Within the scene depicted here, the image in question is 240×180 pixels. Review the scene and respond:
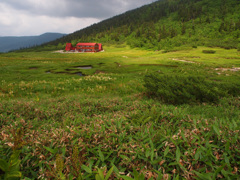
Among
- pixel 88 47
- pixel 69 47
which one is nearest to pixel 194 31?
pixel 88 47

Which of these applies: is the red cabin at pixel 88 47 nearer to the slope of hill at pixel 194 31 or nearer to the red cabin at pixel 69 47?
the red cabin at pixel 69 47

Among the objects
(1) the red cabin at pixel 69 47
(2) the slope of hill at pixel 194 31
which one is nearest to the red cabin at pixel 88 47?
(1) the red cabin at pixel 69 47

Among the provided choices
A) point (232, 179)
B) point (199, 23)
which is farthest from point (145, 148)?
point (199, 23)

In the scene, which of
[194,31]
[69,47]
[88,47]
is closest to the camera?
[194,31]

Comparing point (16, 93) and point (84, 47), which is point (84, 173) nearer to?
point (16, 93)

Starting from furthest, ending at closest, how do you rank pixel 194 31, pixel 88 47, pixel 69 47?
pixel 69 47 → pixel 88 47 → pixel 194 31

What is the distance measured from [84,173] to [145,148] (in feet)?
4.06

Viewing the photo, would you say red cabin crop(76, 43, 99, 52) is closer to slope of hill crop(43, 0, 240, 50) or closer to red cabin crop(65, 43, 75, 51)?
red cabin crop(65, 43, 75, 51)

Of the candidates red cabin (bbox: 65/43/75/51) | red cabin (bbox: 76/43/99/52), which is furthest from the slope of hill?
red cabin (bbox: 65/43/75/51)

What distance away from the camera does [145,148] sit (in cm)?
274

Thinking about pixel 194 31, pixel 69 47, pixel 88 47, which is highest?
pixel 194 31

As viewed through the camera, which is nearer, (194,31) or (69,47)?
(194,31)

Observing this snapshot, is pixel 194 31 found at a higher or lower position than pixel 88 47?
higher

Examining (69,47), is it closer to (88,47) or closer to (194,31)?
(88,47)
